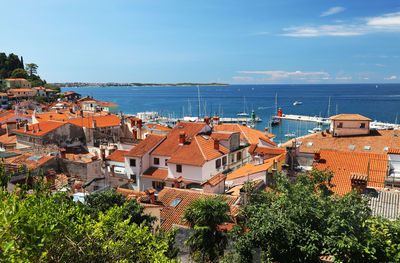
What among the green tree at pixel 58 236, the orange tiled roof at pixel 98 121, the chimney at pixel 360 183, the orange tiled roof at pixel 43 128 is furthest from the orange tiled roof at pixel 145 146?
the green tree at pixel 58 236

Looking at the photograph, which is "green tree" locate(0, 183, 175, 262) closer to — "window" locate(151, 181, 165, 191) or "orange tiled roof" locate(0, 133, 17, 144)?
"window" locate(151, 181, 165, 191)

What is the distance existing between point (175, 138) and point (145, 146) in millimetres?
3060

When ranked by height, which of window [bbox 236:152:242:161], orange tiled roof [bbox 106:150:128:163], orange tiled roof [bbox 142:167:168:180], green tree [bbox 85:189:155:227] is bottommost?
orange tiled roof [bbox 142:167:168:180]

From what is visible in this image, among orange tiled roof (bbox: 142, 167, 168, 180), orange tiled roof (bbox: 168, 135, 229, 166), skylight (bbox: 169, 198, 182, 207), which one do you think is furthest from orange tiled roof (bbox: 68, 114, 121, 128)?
skylight (bbox: 169, 198, 182, 207)

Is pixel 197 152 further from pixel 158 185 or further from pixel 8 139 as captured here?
pixel 8 139

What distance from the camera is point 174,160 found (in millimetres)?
26906

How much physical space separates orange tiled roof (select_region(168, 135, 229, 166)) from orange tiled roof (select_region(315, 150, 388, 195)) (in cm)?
947

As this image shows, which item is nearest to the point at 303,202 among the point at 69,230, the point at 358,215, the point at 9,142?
the point at 358,215

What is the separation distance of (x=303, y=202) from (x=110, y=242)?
6284mm

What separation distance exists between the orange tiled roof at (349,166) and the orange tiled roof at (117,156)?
1821cm

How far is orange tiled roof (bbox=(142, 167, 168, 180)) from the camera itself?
27.6 metres

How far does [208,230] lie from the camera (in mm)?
12109

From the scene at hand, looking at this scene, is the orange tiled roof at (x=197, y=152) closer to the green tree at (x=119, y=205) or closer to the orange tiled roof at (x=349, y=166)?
the orange tiled roof at (x=349, y=166)

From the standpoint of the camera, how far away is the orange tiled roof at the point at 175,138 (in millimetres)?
29133
